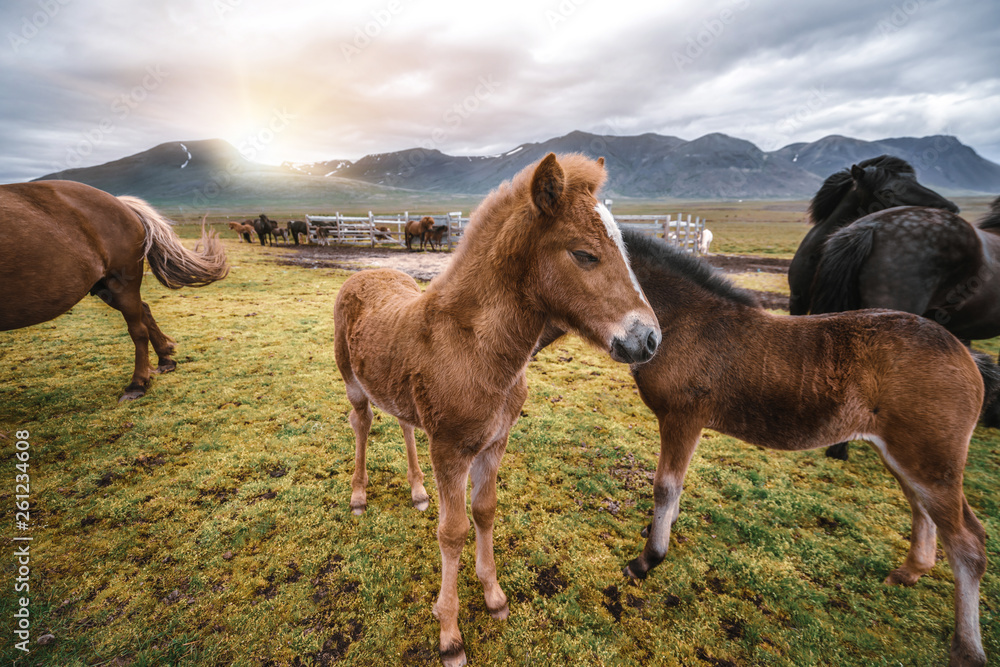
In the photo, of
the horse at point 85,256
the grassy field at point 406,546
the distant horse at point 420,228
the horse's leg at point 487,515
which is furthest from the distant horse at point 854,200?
the distant horse at point 420,228

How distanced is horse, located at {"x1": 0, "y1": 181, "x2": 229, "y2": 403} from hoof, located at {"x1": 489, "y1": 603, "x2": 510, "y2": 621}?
591 cm

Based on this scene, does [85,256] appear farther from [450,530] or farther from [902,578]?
[902,578]

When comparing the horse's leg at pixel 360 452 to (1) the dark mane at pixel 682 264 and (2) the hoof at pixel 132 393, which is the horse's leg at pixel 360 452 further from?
(2) the hoof at pixel 132 393

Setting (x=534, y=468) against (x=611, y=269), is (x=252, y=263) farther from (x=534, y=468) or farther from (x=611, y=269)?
(x=611, y=269)

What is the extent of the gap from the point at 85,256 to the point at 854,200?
10.9 meters

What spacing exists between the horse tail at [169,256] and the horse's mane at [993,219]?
40.0 ft

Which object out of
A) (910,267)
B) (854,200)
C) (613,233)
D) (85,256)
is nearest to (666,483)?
(613,233)

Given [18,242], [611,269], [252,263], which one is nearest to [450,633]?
[611,269]

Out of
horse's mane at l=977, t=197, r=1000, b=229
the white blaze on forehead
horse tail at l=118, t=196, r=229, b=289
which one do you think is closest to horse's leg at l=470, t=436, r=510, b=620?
the white blaze on forehead

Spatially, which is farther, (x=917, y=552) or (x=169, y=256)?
(x=169, y=256)

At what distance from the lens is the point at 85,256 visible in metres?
4.77

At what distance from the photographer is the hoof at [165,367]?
6164mm

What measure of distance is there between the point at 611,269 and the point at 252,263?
65.3 ft

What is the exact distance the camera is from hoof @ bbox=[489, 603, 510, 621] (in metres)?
2.73
